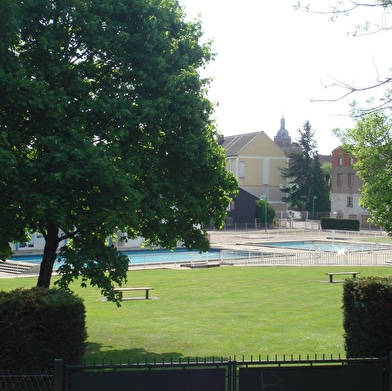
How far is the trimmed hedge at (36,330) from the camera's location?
8.57 metres

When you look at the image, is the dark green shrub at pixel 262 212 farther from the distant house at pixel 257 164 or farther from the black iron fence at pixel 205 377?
the black iron fence at pixel 205 377

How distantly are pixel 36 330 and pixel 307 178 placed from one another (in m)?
81.9

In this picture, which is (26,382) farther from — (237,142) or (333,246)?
(237,142)

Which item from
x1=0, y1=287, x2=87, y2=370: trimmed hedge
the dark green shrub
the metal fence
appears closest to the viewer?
the metal fence

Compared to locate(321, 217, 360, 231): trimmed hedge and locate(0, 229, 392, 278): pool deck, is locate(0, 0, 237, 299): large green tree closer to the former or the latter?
locate(0, 229, 392, 278): pool deck

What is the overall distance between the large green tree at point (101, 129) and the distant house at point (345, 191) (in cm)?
6984

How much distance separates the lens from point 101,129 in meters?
12.7

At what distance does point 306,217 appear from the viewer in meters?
81.8

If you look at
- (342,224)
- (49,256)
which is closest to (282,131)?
(342,224)

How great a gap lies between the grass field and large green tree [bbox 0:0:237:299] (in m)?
2.44

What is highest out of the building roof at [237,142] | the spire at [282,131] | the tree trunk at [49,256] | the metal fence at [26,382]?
the spire at [282,131]

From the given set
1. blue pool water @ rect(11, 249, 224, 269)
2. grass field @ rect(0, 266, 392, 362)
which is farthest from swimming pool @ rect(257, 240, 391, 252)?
grass field @ rect(0, 266, 392, 362)

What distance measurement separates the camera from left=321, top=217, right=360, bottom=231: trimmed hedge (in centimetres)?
7294

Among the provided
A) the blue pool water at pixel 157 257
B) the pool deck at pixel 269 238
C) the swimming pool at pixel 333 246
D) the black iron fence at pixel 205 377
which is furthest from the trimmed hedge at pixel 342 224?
the black iron fence at pixel 205 377
